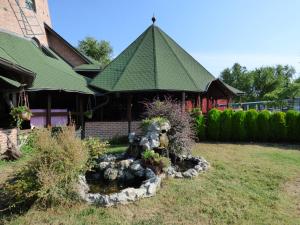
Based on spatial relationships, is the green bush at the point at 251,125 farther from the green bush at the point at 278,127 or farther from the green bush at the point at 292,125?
the green bush at the point at 292,125

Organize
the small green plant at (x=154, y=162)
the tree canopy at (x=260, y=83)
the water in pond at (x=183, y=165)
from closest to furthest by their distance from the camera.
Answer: the small green plant at (x=154, y=162), the water in pond at (x=183, y=165), the tree canopy at (x=260, y=83)

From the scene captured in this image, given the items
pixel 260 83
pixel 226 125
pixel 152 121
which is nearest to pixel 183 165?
pixel 152 121

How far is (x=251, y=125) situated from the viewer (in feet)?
45.4

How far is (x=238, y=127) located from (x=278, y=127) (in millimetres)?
1733

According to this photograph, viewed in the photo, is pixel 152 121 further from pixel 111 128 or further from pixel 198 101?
pixel 198 101

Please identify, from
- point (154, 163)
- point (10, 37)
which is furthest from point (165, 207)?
point (10, 37)

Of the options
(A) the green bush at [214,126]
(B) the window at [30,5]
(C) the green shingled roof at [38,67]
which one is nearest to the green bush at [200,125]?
(A) the green bush at [214,126]

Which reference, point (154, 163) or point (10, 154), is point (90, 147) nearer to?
point (154, 163)

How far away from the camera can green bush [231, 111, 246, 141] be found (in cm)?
1388

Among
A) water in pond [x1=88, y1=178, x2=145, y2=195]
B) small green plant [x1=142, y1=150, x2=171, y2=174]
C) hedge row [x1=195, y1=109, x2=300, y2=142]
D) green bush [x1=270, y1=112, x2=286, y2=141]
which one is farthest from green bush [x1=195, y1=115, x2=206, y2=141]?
water in pond [x1=88, y1=178, x2=145, y2=195]

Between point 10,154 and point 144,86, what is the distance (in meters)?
6.92

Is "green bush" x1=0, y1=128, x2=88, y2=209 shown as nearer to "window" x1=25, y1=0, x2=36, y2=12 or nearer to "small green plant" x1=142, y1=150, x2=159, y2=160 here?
"small green plant" x1=142, y1=150, x2=159, y2=160

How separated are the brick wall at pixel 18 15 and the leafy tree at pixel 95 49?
3069 centimetres

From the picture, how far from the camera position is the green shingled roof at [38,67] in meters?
13.4
